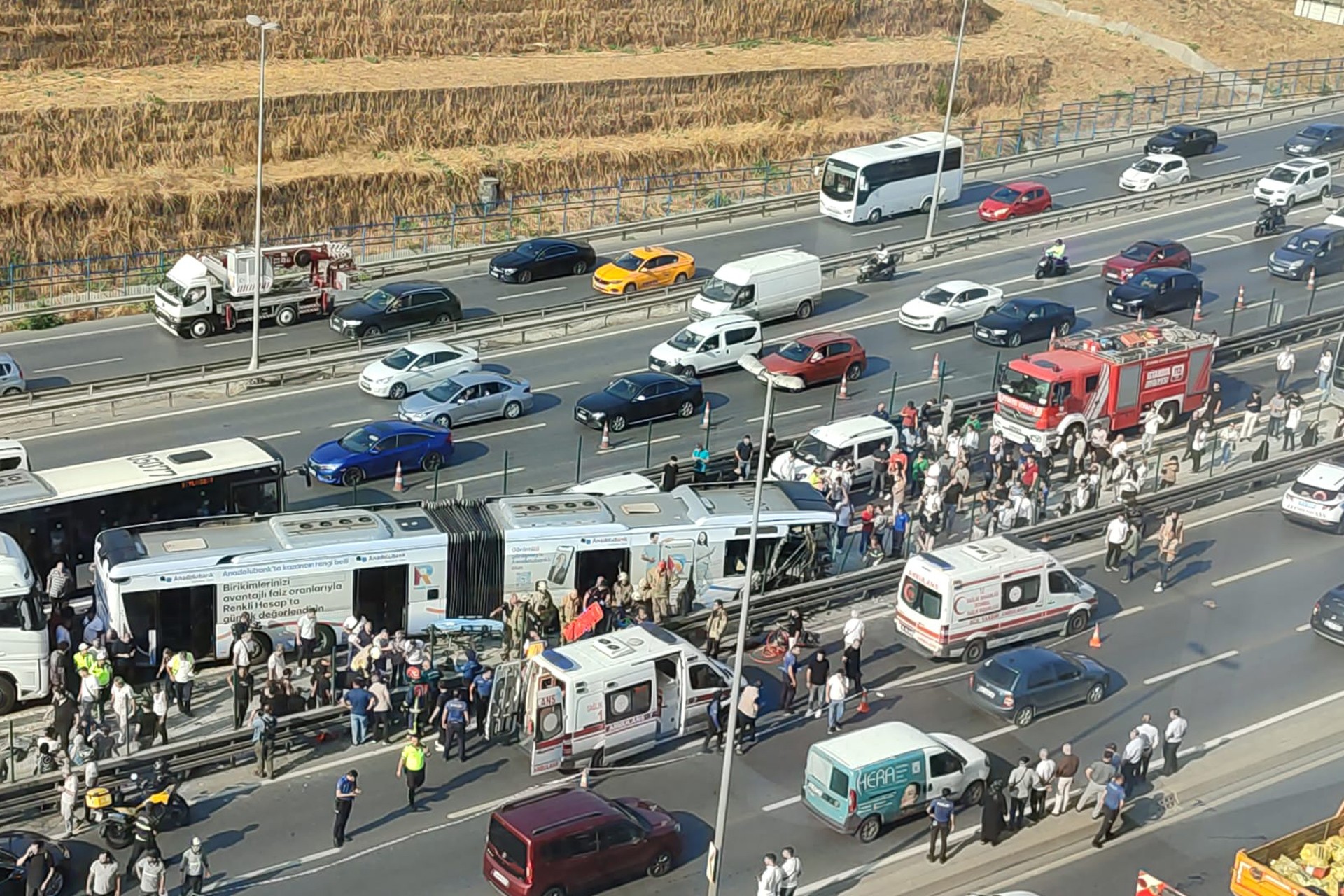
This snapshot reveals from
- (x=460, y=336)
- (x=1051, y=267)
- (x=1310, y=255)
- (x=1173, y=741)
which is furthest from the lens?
(x=1051, y=267)

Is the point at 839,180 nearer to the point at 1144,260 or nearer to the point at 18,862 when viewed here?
the point at 1144,260

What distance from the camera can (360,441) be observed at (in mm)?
39156

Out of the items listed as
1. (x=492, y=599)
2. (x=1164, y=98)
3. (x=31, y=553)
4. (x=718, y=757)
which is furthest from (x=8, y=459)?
(x=1164, y=98)

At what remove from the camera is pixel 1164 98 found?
7938 centimetres

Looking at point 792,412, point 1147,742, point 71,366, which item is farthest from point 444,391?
point 1147,742

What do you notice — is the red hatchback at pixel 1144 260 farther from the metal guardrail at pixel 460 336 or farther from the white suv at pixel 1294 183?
the white suv at pixel 1294 183

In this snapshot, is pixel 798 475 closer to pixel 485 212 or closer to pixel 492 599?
pixel 492 599

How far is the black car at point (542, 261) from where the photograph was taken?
5391 cm

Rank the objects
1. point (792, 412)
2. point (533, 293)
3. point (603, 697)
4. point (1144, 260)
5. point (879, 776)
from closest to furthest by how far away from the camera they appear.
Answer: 1. point (879, 776)
2. point (603, 697)
3. point (792, 412)
4. point (533, 293)
5. point (1144, 260)

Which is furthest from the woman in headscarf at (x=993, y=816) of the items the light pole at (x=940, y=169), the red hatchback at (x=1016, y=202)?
the red hatchback at (x=1016, y=202)

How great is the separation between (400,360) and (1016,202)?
2600 cm

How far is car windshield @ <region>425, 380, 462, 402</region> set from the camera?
42.3 meters

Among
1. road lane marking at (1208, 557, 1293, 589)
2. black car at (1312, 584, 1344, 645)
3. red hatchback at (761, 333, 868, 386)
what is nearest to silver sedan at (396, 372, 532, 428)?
red hatchback at (761, 333, 868, 386)

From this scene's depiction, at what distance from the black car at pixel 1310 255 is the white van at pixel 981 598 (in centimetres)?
2519
